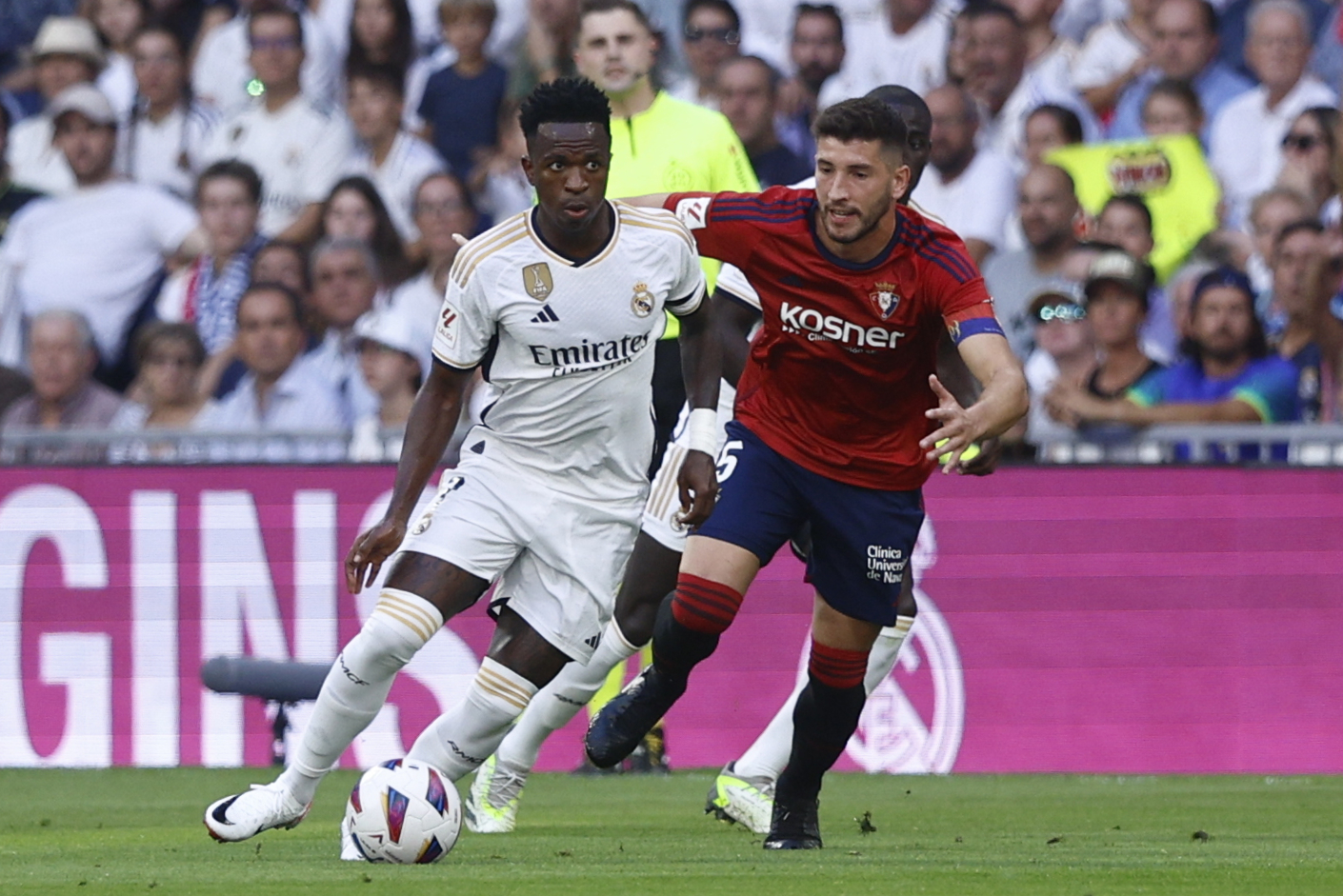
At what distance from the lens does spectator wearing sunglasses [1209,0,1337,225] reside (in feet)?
A: 40.9

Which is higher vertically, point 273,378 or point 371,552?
point 371,552

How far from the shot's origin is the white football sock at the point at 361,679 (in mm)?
6289

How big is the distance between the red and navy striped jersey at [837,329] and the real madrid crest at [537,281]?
550 mm

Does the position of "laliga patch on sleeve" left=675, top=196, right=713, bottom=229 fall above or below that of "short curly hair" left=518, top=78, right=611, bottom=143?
below

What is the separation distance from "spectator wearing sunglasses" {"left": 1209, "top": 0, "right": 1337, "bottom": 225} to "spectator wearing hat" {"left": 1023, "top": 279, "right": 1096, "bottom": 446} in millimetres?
1483

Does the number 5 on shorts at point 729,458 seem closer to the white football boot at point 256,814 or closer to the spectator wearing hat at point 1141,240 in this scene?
the white football boot at point 256,814

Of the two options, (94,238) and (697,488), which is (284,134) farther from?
(697,488)

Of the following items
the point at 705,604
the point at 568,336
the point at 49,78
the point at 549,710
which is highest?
the point at 49,78

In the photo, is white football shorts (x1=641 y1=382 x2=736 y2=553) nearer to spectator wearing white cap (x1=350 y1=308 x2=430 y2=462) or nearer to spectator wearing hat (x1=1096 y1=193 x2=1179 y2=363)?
spectator wearing white cap (x1=350 y1=308 x2=430 y2=462)

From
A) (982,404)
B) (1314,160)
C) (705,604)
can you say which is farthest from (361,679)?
(1314,160)

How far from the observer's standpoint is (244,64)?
14180mm

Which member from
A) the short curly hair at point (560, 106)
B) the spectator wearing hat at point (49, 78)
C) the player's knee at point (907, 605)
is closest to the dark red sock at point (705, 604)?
the short curly hair at point (560, 106)

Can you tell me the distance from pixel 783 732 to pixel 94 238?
7.42 meters

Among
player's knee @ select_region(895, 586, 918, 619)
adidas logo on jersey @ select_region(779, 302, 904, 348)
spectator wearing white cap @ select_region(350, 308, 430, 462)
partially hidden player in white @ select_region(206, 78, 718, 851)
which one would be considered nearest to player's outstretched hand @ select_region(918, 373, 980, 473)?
adidas logo on jersey @ select_region(779, 302, 904, 348)
